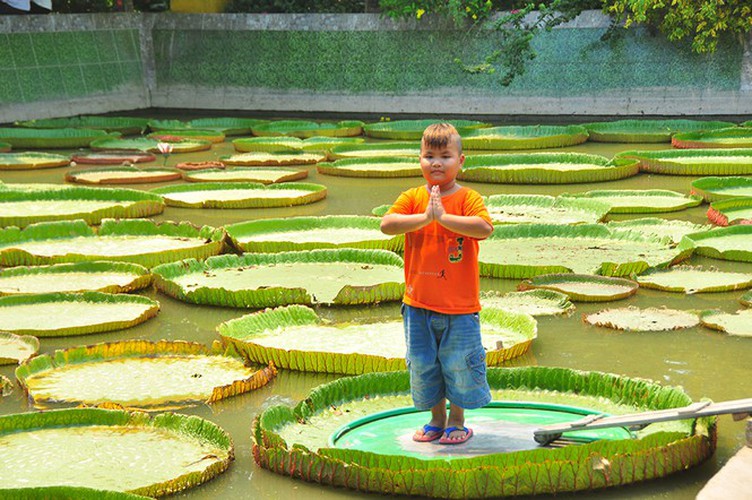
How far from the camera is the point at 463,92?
18.2 meters

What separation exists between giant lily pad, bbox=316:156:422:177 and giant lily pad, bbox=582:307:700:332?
5.75 m

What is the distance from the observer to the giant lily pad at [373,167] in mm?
11820

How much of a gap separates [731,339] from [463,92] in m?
12.9

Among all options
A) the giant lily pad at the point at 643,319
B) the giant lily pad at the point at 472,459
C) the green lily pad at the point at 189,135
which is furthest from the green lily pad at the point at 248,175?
the giant lily pad at the point at 472,459

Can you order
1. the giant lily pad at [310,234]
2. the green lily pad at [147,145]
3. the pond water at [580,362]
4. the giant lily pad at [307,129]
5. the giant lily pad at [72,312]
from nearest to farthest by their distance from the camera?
the pond water at [580,362] → the giant lily pad at [72,312] → the giant lily pad at [310,234] → the green lily pad at [147,145] → the giant lily pad at [307,129]

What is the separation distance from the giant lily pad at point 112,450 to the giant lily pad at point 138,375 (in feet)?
0.96

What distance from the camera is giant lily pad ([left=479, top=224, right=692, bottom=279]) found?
23.0ft

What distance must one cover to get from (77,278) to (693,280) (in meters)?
3.45

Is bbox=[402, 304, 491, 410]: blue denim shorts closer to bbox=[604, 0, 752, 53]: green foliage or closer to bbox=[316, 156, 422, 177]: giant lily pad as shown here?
bbox=[316, 156, 422, 177]: giant lily pad

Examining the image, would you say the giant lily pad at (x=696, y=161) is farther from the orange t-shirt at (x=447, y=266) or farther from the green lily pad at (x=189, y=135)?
the orange t-shirt at (x=447, y=266)

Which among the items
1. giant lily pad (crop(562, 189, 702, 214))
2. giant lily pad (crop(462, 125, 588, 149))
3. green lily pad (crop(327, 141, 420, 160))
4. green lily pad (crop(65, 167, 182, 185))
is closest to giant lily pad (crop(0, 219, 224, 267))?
green lily pad (crop(65, 167, 182, 185))

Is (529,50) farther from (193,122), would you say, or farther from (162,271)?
(162,271)

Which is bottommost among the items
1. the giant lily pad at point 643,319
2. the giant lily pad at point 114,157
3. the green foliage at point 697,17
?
the giant lily pad at point 643,319

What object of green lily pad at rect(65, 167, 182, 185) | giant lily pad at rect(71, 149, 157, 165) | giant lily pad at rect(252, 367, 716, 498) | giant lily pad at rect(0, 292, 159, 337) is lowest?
giant lily pad at rect(252, 367, 716, 498)
